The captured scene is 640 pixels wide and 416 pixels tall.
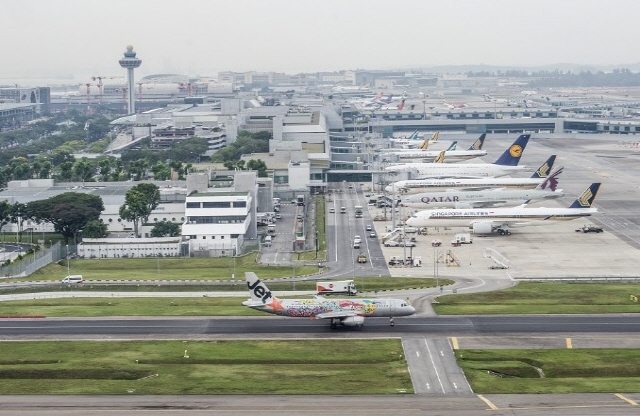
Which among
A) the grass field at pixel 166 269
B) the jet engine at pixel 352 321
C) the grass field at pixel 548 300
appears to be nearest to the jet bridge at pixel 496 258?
the grass field at pixel 548 300

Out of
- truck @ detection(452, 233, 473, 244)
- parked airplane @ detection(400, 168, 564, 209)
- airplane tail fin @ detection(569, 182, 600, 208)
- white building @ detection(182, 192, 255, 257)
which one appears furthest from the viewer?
parked airplane @ detection(400, 168, 564, 209)

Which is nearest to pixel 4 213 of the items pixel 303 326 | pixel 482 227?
pixel 482 227

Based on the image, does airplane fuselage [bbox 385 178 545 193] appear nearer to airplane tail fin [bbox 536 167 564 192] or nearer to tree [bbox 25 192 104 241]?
airplane tail fin [bbox 536 167 564 192]

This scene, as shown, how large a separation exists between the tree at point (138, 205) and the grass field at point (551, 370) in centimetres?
7871

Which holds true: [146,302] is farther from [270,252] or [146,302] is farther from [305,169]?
[305,169]

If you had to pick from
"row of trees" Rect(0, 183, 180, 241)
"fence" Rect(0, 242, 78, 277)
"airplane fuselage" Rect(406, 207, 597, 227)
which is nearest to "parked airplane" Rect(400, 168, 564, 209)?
"airplane fuselage" Rect(406, 207, 597, 227)

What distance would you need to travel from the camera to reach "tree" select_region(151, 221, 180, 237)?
145 meters

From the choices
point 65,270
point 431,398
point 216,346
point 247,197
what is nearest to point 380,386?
point 431,398

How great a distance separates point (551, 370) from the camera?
243ft

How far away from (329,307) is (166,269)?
136ft

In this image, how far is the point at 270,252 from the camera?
5295 inches

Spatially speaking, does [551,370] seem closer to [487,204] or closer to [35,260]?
[35,260]

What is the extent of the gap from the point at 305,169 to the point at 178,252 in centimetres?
6042

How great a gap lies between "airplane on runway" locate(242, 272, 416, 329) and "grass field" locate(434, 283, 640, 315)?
7.20 metres
